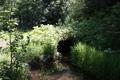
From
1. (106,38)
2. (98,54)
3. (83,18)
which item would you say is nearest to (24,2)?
(83,18)

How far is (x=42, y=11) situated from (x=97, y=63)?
8.30 metres

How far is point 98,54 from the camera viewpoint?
8.88m

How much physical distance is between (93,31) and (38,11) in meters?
5.52

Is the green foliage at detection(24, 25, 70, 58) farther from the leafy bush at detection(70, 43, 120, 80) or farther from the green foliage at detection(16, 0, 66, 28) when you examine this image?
the green foliage at detection(16, 0, 66, 28)

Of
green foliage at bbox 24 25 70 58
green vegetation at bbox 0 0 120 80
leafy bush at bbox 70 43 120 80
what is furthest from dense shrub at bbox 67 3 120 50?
leafy bush at bbox 70 43 120 80

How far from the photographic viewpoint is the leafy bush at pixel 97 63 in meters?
8.38

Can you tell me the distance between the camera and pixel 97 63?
28.4 feet

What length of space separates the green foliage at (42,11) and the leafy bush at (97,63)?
6885 millimetres

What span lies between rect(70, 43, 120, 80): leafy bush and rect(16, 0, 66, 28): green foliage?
22.6 ft

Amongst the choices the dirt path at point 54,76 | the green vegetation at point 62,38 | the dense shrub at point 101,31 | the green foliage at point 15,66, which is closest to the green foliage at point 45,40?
the green vegetation at point 62,38

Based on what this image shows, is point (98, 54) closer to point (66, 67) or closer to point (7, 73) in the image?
point (66, 67)

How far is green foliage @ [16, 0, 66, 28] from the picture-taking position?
16328 mm

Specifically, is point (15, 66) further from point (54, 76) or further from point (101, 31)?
point (101, 31)

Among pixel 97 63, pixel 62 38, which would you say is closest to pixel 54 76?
pixel 97 63
